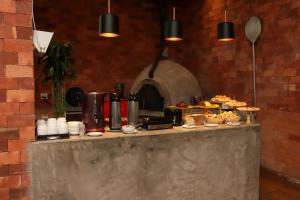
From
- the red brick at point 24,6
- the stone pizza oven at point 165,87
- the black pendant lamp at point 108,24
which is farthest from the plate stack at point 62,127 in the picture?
the stone pizza oven at point 165,87

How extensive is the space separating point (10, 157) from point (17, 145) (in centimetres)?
9

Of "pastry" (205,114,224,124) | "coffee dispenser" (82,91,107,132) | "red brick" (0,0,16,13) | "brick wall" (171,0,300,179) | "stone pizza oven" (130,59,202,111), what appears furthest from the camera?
"stone pizza oven" (130,59,202,111)

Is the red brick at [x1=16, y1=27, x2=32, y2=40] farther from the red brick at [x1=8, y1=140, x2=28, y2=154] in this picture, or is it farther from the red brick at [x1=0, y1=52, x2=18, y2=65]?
the red brick at [x1=8, y1=140, x2=28, y2=154]

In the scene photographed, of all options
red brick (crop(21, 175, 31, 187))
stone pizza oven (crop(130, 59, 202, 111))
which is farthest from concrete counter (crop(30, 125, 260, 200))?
stone pizza oven (crop(130, 59, 202, 111))

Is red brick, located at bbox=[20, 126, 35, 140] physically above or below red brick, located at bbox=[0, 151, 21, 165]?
above

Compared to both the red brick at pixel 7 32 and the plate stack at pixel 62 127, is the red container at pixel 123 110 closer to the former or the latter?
the plate stack at pixel 62 127

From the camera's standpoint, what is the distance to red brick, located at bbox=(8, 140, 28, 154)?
6.57ft

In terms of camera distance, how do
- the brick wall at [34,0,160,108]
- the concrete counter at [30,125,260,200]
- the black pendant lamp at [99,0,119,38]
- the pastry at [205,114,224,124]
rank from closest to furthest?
1. the concrete counter at [30,125,260,200]
2. the pastry at [205,114,224,124]
3. the black pendant lamp at [99,0,119,38]
4. the brick wall at [34,0,160,108]

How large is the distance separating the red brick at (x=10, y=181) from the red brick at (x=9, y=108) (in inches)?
17.0

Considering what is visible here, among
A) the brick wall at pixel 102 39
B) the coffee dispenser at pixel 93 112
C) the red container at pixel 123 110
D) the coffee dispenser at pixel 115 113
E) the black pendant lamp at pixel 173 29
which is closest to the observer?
the coffee dispenser at pixel 93 112

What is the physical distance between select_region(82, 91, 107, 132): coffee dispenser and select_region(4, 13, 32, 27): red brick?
2.18 ft

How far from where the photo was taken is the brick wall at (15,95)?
1.97m

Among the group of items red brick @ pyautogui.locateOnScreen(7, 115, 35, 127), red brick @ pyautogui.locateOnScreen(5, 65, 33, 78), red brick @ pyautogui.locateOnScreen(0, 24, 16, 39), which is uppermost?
red brick @ pyautogui.locateOnScreen(0, 24, 16, 39)

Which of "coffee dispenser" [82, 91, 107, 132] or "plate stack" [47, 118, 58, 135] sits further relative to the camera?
"coffee dispenser" [82, 91, 107, 132]
